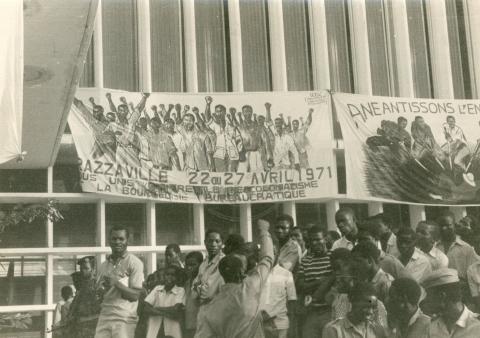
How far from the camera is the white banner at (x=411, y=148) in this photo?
31.7 ft

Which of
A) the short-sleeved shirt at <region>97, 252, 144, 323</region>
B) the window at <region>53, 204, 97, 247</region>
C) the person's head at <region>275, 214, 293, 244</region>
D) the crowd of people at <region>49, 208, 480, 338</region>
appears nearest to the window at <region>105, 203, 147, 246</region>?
the window at <region>53, 204, 97, 247</region>

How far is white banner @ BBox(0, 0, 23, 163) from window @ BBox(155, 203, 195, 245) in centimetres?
502

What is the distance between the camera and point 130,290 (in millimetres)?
6953

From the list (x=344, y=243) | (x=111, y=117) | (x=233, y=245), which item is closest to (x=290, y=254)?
(x=344, y=243)

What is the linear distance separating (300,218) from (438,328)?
3.88m

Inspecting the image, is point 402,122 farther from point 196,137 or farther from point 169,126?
point 169,126

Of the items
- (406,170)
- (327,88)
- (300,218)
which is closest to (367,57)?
(327,88)

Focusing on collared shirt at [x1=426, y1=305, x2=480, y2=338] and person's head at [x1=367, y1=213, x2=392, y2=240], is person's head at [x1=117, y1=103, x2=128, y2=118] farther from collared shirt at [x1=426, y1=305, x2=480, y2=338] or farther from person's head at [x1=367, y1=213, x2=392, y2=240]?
→ collared shirt at [x1=426, y1=305, x2=480, y2=338]

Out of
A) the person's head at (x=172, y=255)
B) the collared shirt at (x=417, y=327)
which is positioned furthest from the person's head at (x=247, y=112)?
the collared shirt at (x=417, y=327)

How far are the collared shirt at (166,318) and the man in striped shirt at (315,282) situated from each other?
1203 millimetres

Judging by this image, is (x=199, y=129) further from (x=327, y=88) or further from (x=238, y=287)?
(x=238, y=287)

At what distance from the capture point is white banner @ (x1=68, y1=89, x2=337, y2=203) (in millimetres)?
8734

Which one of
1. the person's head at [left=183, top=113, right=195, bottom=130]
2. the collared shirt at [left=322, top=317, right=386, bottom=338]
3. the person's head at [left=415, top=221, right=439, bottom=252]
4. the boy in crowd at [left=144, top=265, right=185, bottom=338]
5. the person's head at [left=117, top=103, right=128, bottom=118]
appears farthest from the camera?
the person's head at [left=183, top=113, right=195, bottom=130]

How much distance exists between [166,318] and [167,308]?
0.12 meters
